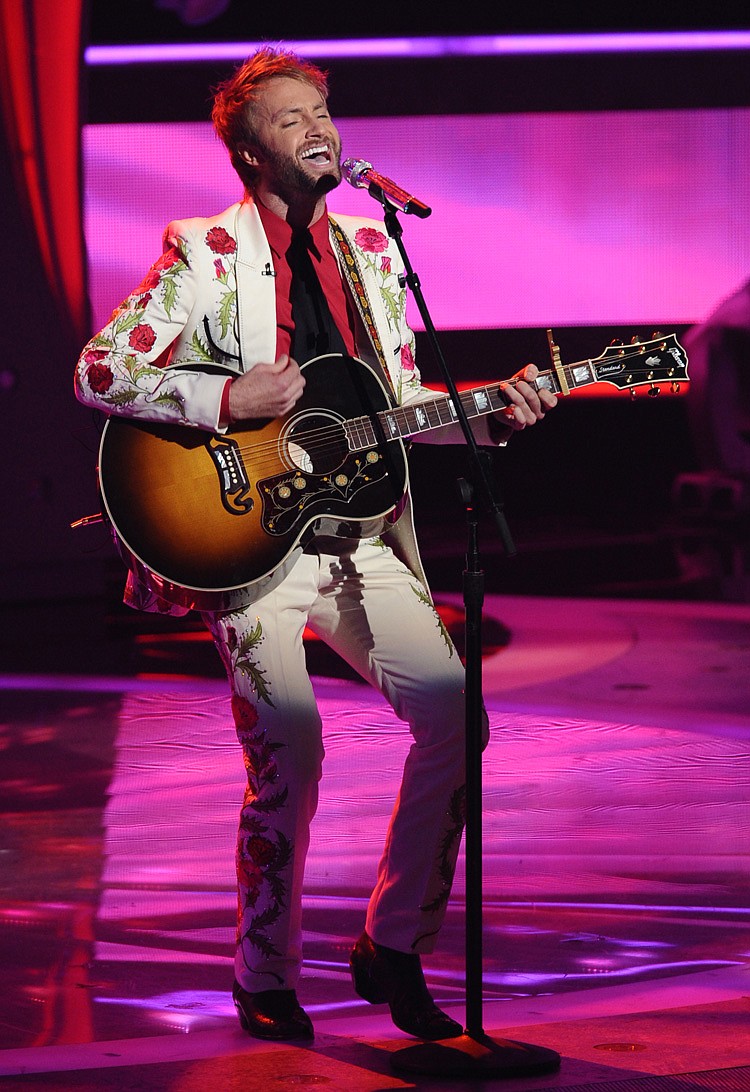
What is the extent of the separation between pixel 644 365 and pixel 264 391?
703 millimetres

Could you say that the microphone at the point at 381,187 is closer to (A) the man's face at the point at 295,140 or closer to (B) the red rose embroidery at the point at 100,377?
(A) the man's face at the point at 295,140

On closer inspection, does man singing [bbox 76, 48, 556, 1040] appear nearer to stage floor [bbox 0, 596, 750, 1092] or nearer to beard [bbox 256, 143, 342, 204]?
beard [bbox 256, 143, 342, 204]

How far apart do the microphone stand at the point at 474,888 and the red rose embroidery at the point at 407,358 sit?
1.33ft

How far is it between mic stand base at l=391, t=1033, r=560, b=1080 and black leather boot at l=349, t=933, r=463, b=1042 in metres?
0.09

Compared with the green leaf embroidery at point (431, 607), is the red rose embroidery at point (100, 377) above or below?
above

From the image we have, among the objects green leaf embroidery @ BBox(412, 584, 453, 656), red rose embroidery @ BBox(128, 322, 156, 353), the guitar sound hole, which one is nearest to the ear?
red rose embroidery @ BBox(128, 322, 156, 353)

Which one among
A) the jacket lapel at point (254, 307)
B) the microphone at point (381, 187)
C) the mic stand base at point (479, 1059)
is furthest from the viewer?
the jacket lapel at point (254, 307)

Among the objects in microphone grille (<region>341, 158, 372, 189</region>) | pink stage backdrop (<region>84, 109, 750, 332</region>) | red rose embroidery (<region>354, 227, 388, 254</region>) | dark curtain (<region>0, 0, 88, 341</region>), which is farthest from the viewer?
pink stage backdrop (<region>84, 109, 750, 332</region>)

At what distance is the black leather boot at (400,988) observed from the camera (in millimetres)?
2646

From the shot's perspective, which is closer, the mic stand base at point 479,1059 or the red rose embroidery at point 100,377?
the mic stand base at point 479,1059

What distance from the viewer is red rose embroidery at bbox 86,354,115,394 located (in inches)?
106

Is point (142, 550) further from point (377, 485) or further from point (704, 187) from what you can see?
point (704, 187)

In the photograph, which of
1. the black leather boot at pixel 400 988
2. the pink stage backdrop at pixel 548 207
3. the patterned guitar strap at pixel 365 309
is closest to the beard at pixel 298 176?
the patterned guitar strap at pixel 365 309

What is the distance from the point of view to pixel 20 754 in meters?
5.20
